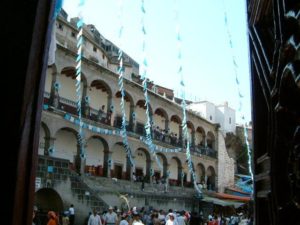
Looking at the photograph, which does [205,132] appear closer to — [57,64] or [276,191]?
[57,64]

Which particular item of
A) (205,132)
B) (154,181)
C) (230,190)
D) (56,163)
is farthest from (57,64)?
(230,190)

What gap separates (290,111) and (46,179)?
59.0ft

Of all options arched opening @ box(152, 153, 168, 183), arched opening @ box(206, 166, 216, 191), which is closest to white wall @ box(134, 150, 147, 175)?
arched opening @ box(152, 153, 168, 183)

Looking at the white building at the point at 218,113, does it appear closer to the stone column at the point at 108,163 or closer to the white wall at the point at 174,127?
the white wall at the point at 174,127

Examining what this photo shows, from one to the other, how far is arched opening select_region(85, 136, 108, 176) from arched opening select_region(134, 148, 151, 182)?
3.89 metres

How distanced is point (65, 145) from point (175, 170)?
46.4 feet

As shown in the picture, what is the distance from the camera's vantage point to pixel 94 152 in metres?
28.3

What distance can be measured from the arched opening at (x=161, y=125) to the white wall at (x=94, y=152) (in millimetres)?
5575

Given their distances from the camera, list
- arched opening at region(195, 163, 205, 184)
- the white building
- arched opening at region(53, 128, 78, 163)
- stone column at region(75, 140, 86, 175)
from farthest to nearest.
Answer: the white building → arched opening at region(195, 163, 205, 184) → arched opening at region(53, 128, 78, 163) → stone column at region(75, 140, 86, 175)

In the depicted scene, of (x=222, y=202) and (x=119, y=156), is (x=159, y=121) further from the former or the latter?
(x=222, y=202)

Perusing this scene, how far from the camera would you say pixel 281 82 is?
5.90 feet

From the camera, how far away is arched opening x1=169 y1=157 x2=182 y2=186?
119 ft

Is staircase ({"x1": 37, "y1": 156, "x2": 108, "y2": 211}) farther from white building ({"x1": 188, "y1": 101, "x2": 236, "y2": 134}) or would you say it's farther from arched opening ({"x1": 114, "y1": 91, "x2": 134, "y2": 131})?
white building ({"x1": 188, "y1": 101, "x2": 236, "y2": 134})

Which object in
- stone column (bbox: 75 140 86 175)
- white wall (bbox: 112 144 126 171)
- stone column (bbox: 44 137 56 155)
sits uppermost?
white wall (bbox: 112 144 126 171)
